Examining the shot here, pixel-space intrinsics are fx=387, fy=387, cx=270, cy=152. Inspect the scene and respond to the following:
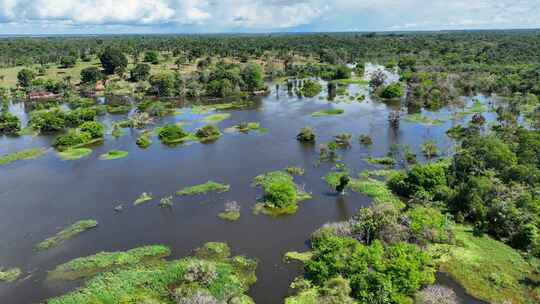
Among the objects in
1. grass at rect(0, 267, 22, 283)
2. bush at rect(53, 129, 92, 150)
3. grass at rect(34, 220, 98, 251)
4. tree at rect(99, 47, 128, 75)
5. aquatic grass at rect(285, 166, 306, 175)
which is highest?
tree at rect(99, 47, 128, 75)

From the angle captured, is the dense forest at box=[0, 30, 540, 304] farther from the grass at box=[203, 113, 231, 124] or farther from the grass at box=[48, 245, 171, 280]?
the grass at box=[203, 113, 231, 124]

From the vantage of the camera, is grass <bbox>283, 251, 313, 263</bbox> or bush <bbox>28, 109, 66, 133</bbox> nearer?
grass <bbox>283, 251, 313, 263</bbox>

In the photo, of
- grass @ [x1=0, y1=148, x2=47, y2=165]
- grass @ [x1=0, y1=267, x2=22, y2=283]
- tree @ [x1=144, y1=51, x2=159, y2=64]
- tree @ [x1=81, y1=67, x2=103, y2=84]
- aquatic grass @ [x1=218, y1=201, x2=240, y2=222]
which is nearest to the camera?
grass @ [x1=0, y1=267, x2=22, y2=283]

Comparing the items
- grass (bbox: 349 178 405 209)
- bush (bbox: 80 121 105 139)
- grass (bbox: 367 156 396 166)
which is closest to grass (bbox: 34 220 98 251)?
grass (bbox: 349 178 405 209)

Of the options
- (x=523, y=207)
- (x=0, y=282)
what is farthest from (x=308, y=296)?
(x=0, y=282)

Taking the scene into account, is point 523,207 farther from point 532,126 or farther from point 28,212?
point 28,212

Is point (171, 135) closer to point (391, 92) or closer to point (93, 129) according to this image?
point (93, 129)

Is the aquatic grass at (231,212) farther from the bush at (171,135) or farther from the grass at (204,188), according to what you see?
the bush at (171,135)

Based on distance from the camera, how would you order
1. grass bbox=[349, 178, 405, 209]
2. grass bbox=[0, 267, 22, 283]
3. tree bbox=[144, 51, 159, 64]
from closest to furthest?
grass bbox=[0, 267, 22, 283] < grass bbox=[349, 178, 405, 209] < tree bbox=[144, 51, 159, 64]
